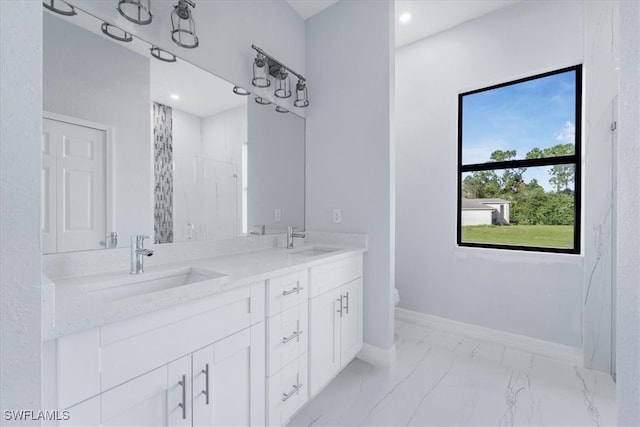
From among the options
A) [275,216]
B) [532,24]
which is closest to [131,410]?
[275,216]

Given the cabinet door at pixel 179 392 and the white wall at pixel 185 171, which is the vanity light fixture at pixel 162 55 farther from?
the cabinet door at pixel 179 392

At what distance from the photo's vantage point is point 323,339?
168cm

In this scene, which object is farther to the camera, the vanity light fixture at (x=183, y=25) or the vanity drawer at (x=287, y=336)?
the vanity light fixture at (x=183, y=25)

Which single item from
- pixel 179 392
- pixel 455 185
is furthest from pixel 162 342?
pixel 455 185

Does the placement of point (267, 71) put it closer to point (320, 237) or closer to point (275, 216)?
point (275, 216)

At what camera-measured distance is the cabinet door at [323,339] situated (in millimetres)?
1578

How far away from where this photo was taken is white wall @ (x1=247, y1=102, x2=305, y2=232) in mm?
2016

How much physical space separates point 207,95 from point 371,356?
216cm

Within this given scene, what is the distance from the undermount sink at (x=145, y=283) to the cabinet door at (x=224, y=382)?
289 mm

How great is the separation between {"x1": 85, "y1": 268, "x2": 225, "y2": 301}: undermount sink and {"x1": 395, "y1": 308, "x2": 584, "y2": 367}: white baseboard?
2258 millimetres

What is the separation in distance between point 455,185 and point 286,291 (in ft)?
6.55

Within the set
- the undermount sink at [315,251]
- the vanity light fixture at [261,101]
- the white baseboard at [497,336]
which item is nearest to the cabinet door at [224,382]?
the undermount sink at [315,251]

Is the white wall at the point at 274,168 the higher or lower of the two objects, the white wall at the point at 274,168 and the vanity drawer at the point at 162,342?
the higher

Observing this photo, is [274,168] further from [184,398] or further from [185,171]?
[184,398]
